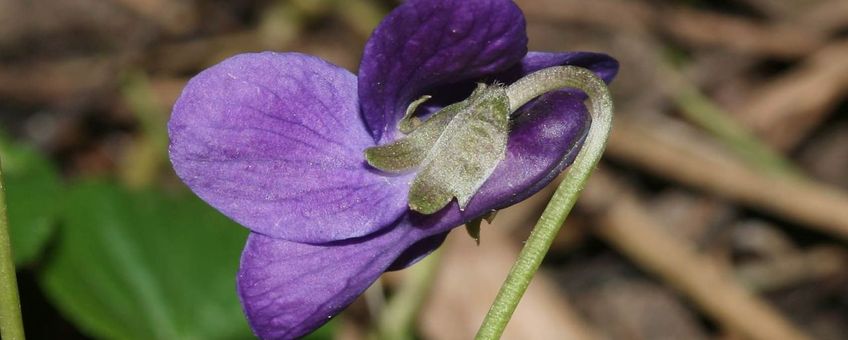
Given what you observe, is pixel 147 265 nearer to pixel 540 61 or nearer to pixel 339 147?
pixel 339 147

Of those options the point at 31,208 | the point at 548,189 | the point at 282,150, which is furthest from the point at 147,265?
the point at 282,150

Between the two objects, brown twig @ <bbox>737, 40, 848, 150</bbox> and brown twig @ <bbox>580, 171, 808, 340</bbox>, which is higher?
brown twig @ <bbox>737, 40, 848, 150</bbox>

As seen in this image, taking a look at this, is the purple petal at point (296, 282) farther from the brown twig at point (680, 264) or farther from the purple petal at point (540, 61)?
the brown twig at point (680, 264)

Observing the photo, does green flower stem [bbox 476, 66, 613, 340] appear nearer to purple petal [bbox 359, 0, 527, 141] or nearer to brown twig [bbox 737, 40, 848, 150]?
purple petal [bbox 359, 0, 527, 141]

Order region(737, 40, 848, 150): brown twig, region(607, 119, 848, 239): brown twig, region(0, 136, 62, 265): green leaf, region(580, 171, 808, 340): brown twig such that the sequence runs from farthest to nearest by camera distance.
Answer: region(737, 40, 848, 150): brown twig
region(607, 119, 848, 239): brown twig
region(580, 171, 808, 340): brown twig
region(0, 136, 62, 265): green leaf

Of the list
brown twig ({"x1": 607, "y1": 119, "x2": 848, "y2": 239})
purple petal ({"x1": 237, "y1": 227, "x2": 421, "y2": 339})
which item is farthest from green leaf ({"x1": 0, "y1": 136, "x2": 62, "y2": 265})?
brown twig ({"x1": 607, "y1": 119, "x2": 848, "y2": 239})

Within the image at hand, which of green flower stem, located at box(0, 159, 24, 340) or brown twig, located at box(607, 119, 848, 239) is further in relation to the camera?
brown twig, located at box(607, 119, 848, 239)

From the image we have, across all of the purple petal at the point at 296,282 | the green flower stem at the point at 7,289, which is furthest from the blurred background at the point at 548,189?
the purple petal at the point at 296,282

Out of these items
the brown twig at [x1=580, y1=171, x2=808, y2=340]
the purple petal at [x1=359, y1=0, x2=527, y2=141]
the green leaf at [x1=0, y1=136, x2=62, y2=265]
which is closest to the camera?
the purple petal at [x1=359, y1=0, x2=527, y2=141]
